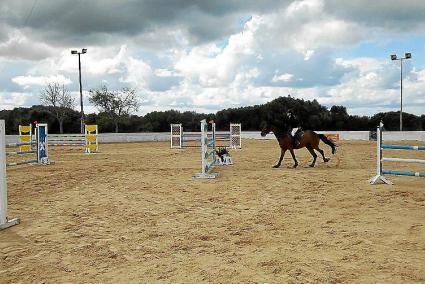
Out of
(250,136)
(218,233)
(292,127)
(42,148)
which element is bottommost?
(218,233)

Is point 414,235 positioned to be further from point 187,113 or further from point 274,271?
point 187,113

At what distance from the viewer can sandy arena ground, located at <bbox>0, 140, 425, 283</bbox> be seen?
433 centimetres

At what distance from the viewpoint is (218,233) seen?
5.93 metres

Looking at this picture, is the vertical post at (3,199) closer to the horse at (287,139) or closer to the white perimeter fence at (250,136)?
the horse at (287,139)

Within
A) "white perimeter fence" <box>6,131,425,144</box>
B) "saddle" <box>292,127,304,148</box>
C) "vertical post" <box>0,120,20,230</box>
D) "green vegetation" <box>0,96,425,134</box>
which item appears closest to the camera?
"vertical post" <box>0,120,20,230</box>

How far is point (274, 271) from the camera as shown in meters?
4.30

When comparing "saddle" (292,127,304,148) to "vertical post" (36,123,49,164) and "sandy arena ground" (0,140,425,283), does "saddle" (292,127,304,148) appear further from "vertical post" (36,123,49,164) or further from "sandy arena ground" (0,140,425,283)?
"vertical post" (36,123,49,164)

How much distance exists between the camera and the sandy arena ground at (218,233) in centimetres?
433

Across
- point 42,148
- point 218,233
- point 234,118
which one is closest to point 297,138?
point 218,233

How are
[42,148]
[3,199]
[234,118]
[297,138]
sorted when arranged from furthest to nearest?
1. [234,118]
2. [42,148]
3. [297,138]
4. [3,199]

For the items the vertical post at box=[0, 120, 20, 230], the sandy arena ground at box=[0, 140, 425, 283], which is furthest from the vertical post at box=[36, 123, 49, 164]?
the vertical post at box=[0, 120, 20, 230]

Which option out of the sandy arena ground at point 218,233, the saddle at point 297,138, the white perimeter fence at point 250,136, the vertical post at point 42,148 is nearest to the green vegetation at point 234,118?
the white perimeter fence at point 250,136

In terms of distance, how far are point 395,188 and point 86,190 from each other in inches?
287

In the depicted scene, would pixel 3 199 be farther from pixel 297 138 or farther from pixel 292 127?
pixel 292 127
